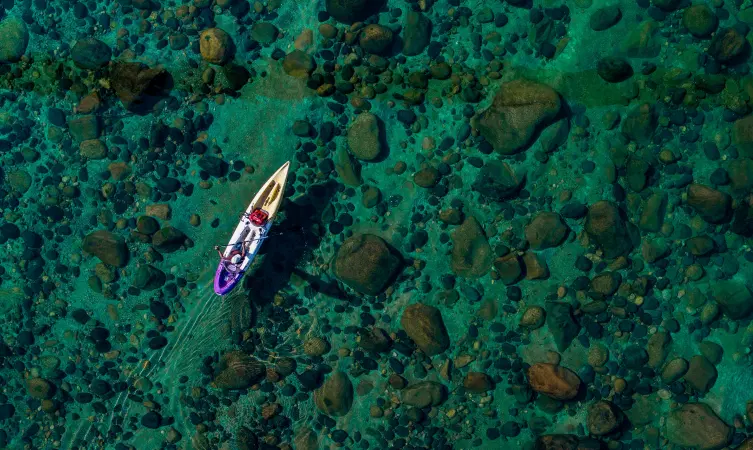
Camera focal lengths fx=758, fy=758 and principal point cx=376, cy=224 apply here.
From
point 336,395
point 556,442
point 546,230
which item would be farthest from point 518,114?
point 336,395

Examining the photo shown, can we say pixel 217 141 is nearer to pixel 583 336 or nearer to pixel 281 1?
pixel 281 1

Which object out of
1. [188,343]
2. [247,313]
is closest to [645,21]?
[247,313]

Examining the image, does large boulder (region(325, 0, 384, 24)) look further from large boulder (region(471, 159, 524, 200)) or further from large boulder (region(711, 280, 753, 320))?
large boulder (region(711, 280, 753, 320))

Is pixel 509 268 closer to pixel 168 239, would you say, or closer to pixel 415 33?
pixel 415 33

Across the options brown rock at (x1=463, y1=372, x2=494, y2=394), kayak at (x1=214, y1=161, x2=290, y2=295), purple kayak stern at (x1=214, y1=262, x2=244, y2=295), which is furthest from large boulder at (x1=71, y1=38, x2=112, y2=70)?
brown rock at (x1=463, y1=372, x2=494, y2=394)

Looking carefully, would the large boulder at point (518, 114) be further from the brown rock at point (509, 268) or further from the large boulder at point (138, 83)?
the large boulder at point (138, 83)
